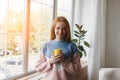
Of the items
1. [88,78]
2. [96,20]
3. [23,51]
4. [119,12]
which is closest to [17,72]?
[23,51]

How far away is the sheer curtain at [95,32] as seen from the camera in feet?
11.3

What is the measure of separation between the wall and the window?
1526 mm

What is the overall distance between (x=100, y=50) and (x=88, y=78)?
1.75 feet

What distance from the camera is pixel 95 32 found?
11.4ft

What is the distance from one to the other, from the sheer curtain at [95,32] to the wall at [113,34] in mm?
249

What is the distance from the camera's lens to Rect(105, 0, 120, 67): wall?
4.03 m

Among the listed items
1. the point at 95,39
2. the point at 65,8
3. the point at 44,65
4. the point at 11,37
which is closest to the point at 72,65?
the point at 44,65

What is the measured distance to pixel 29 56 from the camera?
8.25 ft

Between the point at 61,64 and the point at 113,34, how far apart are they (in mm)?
2630

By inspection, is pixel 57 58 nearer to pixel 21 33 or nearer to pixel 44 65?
pixel 44 65

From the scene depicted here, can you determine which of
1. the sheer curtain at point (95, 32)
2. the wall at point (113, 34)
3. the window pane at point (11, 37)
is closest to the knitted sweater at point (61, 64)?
the window pane at point (11, 37)

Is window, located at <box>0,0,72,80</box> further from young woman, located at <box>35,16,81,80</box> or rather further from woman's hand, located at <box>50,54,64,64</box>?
woman's hand, located at <box>50,54,64,64</box>

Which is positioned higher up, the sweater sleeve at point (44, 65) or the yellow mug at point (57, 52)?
the yellow mug at point (57, 52)

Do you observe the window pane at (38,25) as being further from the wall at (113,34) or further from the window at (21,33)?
the wall at (113,34)
